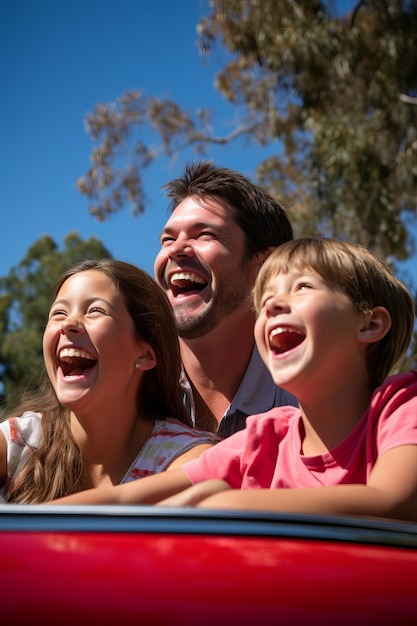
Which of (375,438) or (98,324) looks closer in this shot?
(375,438)

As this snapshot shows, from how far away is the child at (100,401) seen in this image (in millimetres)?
2588

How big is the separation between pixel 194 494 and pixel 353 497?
270 millimetres

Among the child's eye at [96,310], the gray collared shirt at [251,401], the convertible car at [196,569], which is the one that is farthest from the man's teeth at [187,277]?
the convertible car at [196,569]

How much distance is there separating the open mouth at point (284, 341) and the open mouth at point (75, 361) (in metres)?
0.77

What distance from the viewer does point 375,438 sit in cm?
188

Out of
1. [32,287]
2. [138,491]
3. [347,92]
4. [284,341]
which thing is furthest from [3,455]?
[32,287]

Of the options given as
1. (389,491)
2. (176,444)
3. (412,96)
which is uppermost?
(412,96)

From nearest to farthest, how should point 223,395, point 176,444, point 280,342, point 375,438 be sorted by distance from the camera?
point 375,438 < point 280,342 < point 176,444 < point 223,395

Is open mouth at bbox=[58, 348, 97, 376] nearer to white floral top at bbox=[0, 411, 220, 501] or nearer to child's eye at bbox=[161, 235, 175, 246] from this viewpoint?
white floral top at bbox=[0, 411, 220, 501]

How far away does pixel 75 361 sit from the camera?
2664 millimetres

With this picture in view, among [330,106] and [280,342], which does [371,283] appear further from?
[330,106]

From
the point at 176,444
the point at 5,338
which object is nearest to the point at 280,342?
the point at 176,444

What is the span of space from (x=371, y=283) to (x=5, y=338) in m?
32.3

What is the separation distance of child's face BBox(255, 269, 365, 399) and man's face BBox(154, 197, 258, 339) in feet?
5.97
